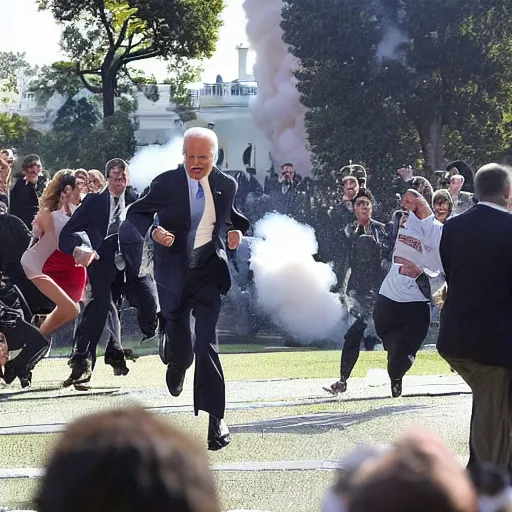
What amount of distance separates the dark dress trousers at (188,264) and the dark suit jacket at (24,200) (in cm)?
594

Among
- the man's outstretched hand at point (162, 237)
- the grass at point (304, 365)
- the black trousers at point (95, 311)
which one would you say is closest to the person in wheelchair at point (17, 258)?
the black trousers at point (95, 311)

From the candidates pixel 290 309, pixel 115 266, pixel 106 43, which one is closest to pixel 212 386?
pixel 115 266

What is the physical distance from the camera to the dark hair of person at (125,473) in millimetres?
1751

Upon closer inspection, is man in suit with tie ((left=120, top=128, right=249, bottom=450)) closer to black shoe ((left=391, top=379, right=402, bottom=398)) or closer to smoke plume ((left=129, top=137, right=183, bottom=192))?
black shoe ((left=391, top=379, right=402, bottom=398))

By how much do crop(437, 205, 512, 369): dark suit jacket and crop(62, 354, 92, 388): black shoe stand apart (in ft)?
18.4

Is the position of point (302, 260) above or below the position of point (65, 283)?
below

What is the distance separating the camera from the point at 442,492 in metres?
1.81

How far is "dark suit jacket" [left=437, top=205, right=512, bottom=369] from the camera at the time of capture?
653 cm

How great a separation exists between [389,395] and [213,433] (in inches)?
131

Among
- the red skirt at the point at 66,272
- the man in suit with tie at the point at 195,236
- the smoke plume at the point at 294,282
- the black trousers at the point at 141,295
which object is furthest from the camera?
the smoke plume at the point at 294,282

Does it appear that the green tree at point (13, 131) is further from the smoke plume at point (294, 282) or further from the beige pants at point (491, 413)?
the beige pants at point (491, 413)

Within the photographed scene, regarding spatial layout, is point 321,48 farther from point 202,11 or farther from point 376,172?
point 202,11

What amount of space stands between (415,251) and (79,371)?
3.11m

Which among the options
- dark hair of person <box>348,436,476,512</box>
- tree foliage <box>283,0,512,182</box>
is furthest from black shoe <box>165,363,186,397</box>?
tree foliage <box>283,0,512,182</box>
